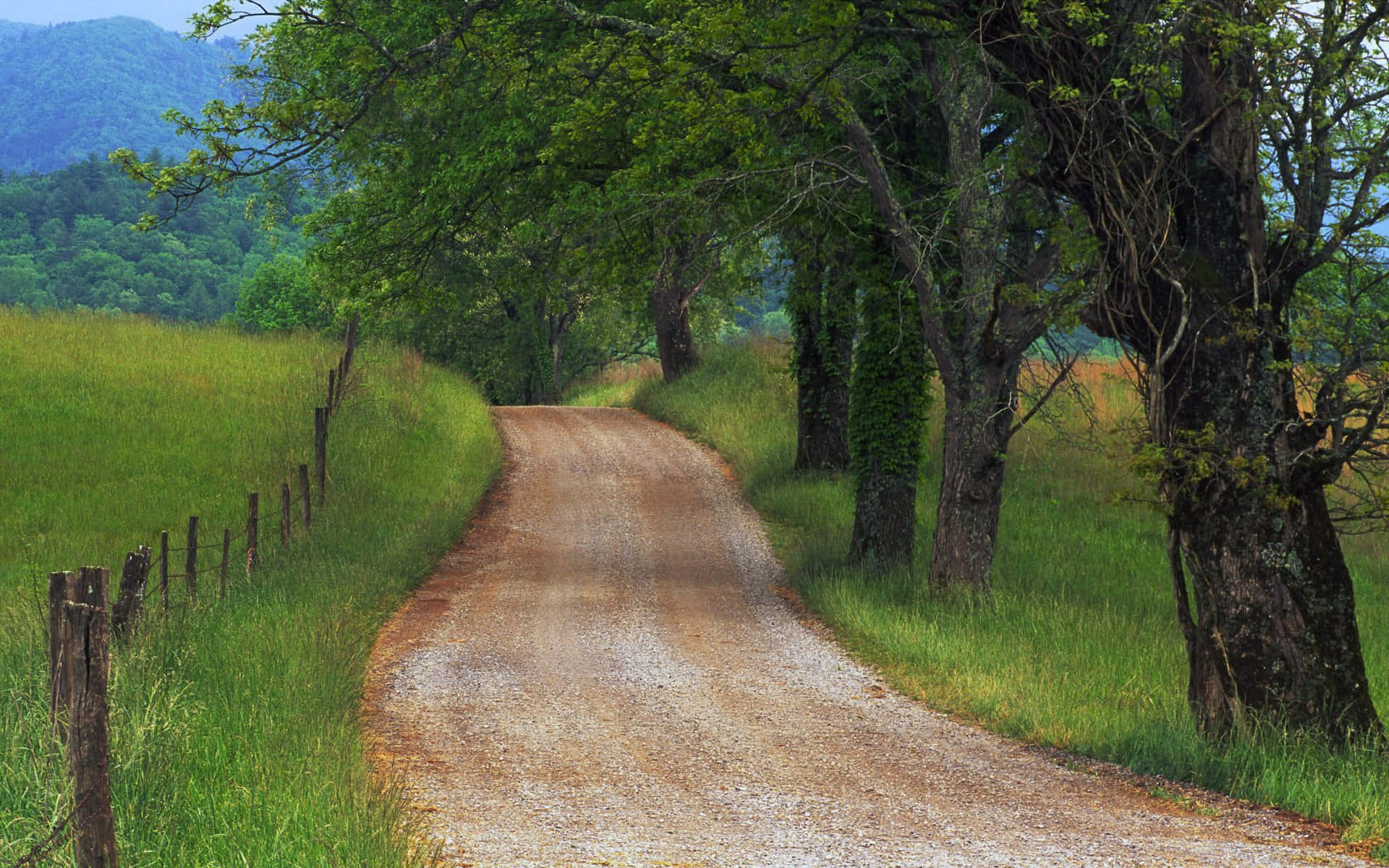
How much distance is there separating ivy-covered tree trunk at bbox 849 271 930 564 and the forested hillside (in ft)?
231

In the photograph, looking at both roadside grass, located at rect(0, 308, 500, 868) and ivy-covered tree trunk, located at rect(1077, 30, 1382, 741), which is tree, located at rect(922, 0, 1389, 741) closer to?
ivy-covered tree trunk, located at rect(1077, 30, 1382, 741)

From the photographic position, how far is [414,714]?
9.41 metres

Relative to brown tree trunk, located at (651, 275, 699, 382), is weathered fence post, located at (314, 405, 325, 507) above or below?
below

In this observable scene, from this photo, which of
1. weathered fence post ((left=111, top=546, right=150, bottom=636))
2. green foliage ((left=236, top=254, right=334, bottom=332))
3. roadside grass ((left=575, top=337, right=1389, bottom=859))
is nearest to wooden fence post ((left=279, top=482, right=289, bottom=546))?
roadside grass ((left=575, top=337, right=1389, bottom=859))

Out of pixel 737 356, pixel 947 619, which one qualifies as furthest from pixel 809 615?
pixel 737 356

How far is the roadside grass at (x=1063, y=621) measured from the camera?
25.6ft

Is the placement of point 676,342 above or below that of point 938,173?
below

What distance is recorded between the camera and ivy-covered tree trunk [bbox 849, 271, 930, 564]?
A: 15.5 meters

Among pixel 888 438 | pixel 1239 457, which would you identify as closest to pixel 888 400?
pixel 888 438

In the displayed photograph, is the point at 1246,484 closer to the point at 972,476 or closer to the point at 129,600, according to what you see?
the point at 972,476

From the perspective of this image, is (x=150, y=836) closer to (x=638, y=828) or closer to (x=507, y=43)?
(x=638, y=828)

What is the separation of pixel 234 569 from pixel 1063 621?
9761 mm

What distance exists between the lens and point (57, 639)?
18.5 feet

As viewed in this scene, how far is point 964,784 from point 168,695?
503 centimetres
